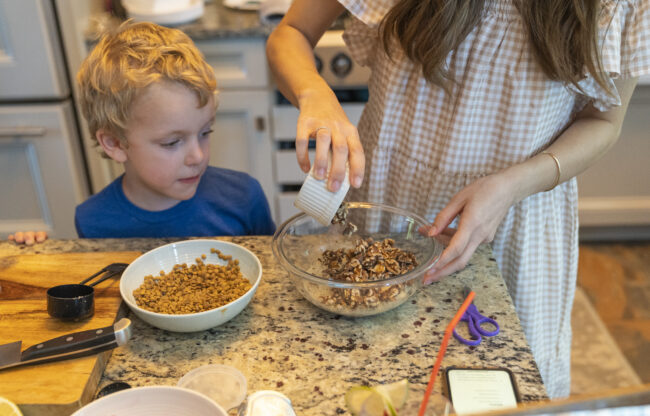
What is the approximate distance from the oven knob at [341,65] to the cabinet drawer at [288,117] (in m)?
0.14

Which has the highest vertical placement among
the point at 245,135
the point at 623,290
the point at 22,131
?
the point at 22,131

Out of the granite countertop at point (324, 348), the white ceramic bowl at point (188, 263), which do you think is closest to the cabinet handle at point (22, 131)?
the white ceramic bowl at point (188, 263)

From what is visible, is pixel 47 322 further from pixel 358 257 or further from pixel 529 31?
pixel 529 31

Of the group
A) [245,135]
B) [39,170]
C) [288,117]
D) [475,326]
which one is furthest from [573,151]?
[39,170]

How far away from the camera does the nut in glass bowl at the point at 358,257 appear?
811 mm

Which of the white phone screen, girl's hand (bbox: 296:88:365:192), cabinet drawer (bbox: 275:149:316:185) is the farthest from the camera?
cabinet drawer (bbox: 275:149:316:185)

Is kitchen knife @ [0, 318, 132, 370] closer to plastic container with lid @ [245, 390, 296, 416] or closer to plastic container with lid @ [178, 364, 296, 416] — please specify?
plastic container with lid @ [178, 364, 296, 416]

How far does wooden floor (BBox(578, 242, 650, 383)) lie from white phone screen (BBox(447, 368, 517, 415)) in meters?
1.50

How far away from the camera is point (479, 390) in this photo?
68 cm

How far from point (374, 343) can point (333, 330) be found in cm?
7

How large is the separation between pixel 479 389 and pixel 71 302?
598 mm

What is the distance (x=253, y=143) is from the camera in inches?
87.9

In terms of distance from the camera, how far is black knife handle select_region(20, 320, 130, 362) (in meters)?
0.72

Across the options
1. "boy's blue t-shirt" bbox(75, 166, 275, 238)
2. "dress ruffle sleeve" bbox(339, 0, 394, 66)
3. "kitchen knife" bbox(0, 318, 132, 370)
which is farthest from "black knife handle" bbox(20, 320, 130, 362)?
"dress ruffle sleeve" bbox(339, 0, 394, 66)
